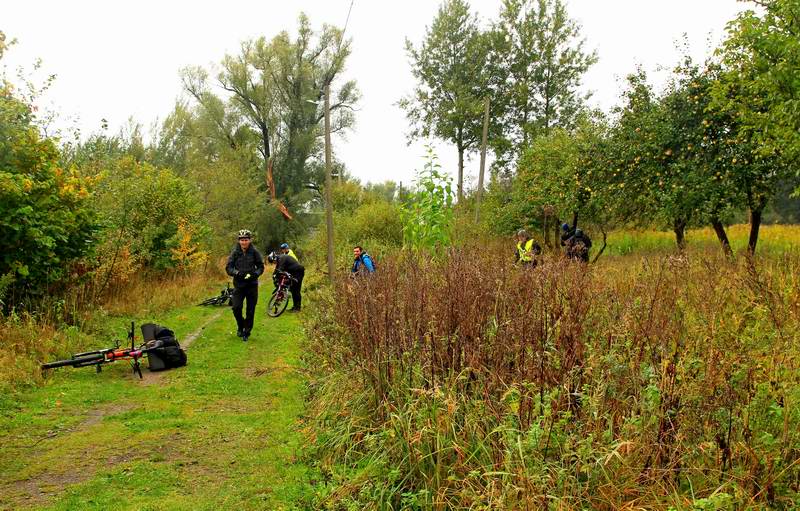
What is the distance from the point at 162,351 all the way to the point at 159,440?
10.2ft

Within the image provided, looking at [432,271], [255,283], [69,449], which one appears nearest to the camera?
[69,449]

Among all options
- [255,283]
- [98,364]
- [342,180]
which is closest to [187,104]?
[342,180]

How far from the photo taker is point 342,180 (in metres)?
42.8

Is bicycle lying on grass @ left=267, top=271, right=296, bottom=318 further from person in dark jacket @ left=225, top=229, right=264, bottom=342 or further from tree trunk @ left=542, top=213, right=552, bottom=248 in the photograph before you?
tree trunk @ left=542, top=213, right=552, bottom=248

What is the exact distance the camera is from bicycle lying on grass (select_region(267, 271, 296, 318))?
14023 mm

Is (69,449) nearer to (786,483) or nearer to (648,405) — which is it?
(648,405)

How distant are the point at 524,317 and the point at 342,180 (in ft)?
128

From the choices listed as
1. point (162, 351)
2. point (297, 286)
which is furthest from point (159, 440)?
point (297, 286)

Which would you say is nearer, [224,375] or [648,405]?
[648,405]

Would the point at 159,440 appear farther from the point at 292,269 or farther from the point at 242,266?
the point at 292,269

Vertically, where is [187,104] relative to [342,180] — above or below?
above

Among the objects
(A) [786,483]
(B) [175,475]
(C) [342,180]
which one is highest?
(C) [342,180]

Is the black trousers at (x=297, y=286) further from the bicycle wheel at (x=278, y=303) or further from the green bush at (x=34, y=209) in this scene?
the green bush at (x=34, y=209)

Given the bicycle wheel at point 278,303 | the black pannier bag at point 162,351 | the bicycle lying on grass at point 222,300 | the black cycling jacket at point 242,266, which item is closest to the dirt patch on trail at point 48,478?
the black pannier bag at point 162,351
